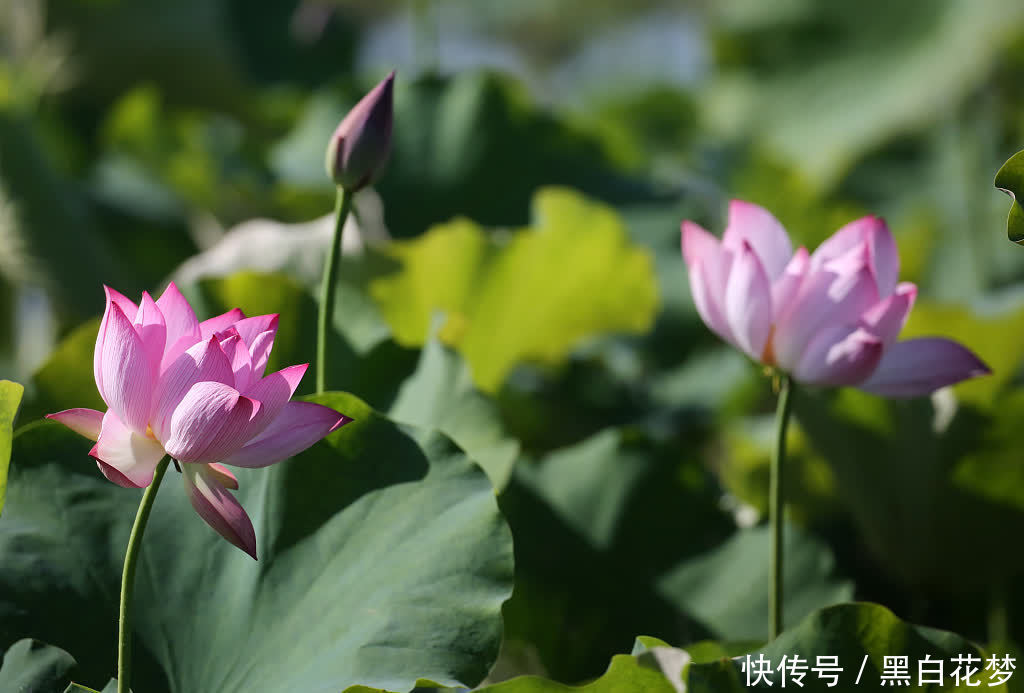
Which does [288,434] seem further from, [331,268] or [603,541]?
[603,541]

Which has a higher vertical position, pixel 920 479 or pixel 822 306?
pixel 822 306

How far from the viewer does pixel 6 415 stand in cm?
30

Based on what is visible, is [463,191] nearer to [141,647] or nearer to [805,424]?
[805,424]

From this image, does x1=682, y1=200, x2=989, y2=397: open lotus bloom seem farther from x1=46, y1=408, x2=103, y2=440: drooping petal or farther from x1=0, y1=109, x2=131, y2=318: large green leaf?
x1=0, y1=109, x2=131, y2=318: large green leaf

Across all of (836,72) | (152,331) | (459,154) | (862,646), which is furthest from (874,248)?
(836,72)

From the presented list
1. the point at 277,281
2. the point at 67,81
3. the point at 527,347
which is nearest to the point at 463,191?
the point at 527,347

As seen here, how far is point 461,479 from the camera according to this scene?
1.09 ft

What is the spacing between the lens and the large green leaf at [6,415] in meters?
0.29

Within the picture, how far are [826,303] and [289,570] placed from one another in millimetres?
198

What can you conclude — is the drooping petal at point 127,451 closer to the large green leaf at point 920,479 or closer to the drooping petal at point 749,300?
the drooping petal at point 749,300

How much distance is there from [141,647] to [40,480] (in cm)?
6

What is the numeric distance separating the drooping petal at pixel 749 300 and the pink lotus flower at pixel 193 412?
0.15 metres

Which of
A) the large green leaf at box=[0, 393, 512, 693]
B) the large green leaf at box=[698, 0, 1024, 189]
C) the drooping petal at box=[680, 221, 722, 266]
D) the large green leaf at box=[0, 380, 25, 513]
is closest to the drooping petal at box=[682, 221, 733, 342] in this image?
the drooping petal at box=[680, 221, 722, 266]

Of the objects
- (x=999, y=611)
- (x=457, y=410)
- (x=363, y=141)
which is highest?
(x=363, y=141)
